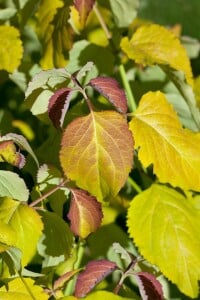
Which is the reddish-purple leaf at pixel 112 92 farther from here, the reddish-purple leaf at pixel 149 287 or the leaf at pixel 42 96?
the reddish-purple leaf at pixel 149 287

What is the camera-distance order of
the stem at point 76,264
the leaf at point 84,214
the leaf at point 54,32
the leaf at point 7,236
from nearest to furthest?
the leaf at point 7,236 → the leaf at point 84,214 → the stem at point 76,264 → the leaf at point 54,32

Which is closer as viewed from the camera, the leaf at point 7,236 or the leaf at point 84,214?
the leaf at point 7,236

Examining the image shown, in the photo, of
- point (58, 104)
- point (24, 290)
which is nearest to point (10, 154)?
point (58, 104)

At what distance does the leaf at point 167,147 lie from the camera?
1.11m

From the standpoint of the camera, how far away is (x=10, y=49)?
130 centimetres

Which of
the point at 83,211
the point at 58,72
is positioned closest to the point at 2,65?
the point at 58,72

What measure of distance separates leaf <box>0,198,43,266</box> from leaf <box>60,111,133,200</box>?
A: 9cm

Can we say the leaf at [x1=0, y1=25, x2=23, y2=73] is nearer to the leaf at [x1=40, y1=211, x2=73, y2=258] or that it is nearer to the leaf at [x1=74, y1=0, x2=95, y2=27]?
the leaf at [x1=74, y1=0, x2=95, y2=27]

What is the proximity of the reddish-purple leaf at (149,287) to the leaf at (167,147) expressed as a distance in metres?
0.15

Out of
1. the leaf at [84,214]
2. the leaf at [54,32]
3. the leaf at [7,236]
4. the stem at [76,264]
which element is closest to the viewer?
the leaf at [7,236]

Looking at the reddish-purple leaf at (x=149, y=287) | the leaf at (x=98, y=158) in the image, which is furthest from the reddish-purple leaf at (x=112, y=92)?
the reddish-purple leaf at (x=149, y=287)

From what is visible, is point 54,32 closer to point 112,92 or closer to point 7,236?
point 112,92

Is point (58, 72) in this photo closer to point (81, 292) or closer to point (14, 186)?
point (14, 186)

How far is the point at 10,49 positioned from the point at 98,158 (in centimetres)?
37
